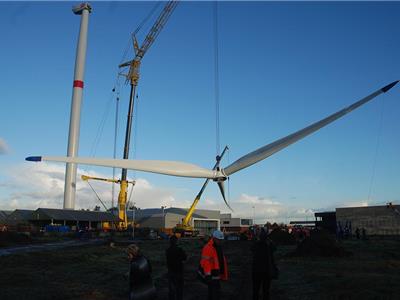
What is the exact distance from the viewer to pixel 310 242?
28.4 meters

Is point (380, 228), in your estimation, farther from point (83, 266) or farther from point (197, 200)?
point (83, 266)

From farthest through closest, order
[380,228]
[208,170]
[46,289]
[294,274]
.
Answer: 1. [380,228]
2. [208,170]
3. [294,274]
4. [46,289]

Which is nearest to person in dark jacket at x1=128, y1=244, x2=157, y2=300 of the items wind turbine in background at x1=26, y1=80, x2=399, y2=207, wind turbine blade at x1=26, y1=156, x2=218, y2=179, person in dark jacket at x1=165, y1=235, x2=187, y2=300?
person in dark jacket at x1=165, y1=235, x2=187, y2=300

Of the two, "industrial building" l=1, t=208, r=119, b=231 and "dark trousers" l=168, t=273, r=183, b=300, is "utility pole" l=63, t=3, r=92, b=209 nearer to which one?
"industrial building" l=1, t=208, r=119, b=231

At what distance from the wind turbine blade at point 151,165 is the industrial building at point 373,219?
57.9m

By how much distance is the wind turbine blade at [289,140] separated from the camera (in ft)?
71.9

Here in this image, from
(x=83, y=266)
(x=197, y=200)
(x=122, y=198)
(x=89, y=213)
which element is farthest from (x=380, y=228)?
(x=83, y=266)

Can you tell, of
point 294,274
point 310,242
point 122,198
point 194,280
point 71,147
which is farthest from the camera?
point 71,147

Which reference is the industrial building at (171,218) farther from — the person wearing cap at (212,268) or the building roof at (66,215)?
the person wearing cap at (212,268)

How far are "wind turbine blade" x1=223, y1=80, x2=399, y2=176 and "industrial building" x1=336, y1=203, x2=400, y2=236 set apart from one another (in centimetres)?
5324

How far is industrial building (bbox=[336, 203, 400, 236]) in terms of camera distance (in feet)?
236

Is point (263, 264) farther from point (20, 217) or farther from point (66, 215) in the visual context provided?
point (20, 217)

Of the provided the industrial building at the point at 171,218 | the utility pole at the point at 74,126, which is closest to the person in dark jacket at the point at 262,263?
the utility pole at the point at 74,126

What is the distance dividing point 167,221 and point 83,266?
94783 mm
